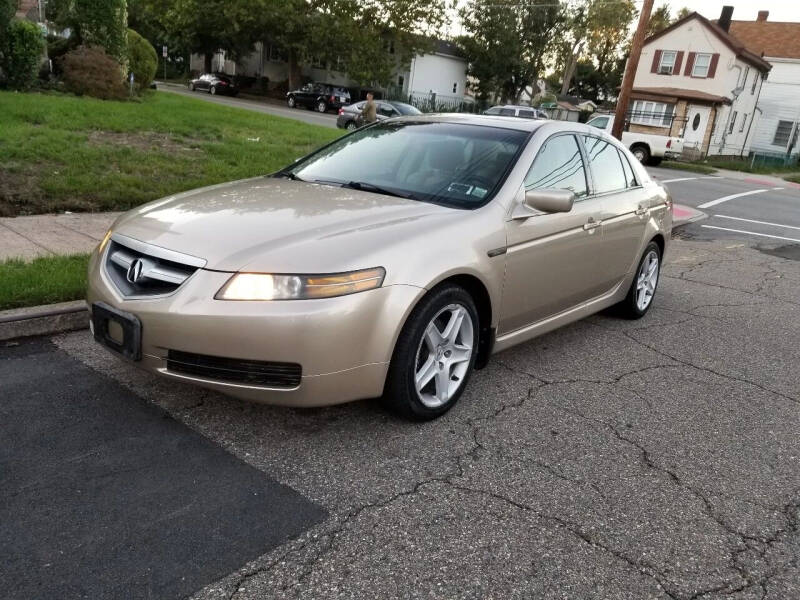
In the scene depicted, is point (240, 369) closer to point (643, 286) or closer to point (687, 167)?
point (643, 286)

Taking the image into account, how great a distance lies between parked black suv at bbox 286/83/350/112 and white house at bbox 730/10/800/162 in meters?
26.6

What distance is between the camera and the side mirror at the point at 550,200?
396cm

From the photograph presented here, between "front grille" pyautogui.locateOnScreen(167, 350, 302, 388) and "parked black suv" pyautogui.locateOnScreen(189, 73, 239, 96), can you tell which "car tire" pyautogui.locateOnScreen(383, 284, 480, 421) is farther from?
"parked black suv" pyautogui.locateOnScreen(189, 73, 239, 96)

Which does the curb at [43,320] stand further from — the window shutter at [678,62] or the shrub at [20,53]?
the window shutter at [678,62]

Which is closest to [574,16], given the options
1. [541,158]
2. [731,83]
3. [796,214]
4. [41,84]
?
[731,83]

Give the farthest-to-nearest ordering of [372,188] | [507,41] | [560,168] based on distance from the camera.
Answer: [507,41], [560,168], [372,188]

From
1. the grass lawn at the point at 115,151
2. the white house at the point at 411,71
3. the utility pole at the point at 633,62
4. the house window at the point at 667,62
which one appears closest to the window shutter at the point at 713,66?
the house window at the point at 667,62

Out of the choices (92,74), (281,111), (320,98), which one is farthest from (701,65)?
(92,74)

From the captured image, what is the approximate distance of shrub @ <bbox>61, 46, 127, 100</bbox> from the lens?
1542 centimetres

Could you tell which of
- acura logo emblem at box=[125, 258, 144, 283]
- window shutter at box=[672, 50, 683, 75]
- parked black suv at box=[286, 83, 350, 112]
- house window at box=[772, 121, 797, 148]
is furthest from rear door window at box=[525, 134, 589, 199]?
house window at box=[772, 121, 797, 148]

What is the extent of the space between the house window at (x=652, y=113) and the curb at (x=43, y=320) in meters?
39.4

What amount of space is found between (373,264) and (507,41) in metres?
53.5

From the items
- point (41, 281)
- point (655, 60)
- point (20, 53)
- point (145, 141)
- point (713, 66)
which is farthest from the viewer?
point (655, 60)

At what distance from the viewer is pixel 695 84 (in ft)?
130
